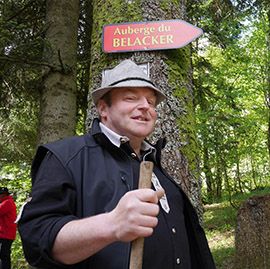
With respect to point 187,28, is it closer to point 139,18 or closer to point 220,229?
point 139,18

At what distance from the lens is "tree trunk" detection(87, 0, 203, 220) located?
271cm

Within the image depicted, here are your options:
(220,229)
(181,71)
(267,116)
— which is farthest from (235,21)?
(181,71)

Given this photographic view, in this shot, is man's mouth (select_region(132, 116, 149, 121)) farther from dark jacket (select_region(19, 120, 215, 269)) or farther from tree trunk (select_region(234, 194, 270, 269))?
tree trunk (select_region(234, 194, 270, 269))

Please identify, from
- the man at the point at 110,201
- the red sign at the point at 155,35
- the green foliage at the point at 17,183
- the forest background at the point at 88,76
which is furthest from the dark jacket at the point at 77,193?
the green foliage at the point at 17,183

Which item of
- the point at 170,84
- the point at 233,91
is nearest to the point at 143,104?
the point at 170,84

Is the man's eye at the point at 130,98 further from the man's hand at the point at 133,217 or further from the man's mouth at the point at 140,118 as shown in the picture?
the man's hand at the point at 133,217

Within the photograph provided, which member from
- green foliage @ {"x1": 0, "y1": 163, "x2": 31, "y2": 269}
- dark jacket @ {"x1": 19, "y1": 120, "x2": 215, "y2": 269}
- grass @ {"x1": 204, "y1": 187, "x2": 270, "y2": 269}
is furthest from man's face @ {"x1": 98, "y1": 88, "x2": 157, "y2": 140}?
green foliage @ {"x1": 0, "y1": 163, "x2": 31, "y2": 269}

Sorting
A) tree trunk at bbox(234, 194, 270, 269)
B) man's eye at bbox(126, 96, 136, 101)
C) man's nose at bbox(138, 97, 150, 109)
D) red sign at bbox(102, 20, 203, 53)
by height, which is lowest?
tree trunk at bbox(234, 194, 270, 269)

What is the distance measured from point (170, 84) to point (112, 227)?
1.93 meters

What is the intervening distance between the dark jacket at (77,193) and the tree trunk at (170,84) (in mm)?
1070

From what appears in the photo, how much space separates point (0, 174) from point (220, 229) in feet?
24.5

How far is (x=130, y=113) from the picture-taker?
1801 millimetres

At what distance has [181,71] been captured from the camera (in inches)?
117

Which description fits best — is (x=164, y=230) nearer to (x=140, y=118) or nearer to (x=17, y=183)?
(x=140, y=118)
